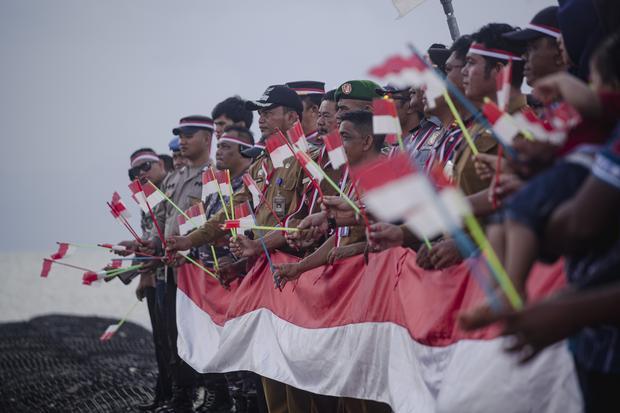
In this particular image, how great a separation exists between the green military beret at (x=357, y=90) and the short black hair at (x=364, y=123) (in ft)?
1.49

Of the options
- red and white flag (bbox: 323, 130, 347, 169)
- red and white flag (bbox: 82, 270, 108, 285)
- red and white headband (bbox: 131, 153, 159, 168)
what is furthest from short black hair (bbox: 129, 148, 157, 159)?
red and white flag (bbox: 323, 130, 347, 169)

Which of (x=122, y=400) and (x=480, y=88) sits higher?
(x=480, y=88)

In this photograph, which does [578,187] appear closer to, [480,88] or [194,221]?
[480,88]

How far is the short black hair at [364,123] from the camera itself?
4.23 meters

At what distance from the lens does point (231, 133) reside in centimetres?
622

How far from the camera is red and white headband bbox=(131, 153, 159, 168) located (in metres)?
8.30

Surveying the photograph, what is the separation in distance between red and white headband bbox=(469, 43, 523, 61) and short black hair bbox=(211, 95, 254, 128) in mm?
3333

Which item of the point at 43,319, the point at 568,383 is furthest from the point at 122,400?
the point at 43,319

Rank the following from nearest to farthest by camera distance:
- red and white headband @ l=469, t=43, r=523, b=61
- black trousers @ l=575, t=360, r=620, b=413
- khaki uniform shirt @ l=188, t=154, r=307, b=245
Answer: black trousers @ l=575, t=360, r=620, b=413
red and white headband @ l=469, t=43, r=523, b=61
khaki uniform shirt @ l=188, t=154, r=307, b=245

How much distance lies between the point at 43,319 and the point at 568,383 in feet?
37.2

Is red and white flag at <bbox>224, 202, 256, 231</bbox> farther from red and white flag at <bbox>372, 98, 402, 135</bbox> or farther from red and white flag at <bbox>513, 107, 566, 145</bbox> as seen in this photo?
red and white flag at <bbox>513, 107, 566, 145</bbox>

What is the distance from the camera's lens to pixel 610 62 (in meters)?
1.93

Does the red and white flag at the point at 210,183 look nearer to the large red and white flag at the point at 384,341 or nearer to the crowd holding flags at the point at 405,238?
the crowd holding flags at the point at 405,238

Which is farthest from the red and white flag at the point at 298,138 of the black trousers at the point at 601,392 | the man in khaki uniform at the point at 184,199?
the man in khaki uniform at the point at 184,199
